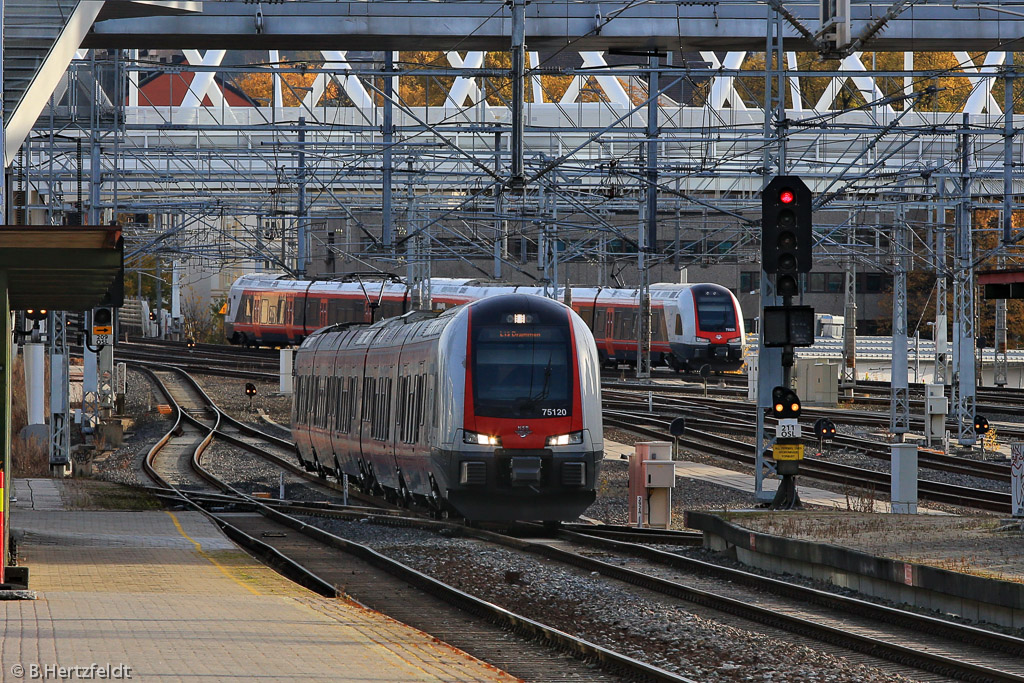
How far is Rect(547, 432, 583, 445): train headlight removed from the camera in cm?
1834

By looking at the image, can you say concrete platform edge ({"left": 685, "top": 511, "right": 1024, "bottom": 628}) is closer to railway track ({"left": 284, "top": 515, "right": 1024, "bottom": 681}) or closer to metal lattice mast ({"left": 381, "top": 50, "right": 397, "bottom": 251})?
railway track ({"left": 284, "top": 515, "right": 1024, "bottom": 681})

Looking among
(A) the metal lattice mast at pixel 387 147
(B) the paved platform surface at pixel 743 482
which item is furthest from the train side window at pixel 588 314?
→ (A) the metal lattice mast at pixel 387 147

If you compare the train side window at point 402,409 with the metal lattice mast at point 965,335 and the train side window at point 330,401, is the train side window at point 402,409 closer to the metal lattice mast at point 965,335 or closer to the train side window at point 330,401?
the train side window at point 330,401

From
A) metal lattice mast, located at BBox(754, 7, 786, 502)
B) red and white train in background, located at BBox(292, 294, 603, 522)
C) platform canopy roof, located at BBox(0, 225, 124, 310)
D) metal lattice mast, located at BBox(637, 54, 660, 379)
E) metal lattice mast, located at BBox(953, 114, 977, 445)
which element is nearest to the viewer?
platform canopy roof, located at BBox(0, 225, 124, 310)

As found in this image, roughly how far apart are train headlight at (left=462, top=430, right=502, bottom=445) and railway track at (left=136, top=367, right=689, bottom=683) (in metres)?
2.08

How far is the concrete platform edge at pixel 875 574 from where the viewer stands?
11453 mm

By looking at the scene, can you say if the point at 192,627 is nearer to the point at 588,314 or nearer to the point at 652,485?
the point at 652,485

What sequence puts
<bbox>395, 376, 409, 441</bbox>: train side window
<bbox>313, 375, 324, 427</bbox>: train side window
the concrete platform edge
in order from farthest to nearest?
1. <bbox>313, 375, 324, 427</bbox>: train side window
2. <bbox>395, 376, 409, 441</bbox>: train side window
3. the concrete platform edge

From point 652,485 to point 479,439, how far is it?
296 cm

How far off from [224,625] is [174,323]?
75275mm

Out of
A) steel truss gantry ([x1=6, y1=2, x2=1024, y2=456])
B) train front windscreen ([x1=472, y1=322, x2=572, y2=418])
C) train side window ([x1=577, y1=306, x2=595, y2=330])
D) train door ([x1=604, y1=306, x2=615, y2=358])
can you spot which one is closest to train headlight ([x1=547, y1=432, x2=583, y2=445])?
train front windscreen ([x1=472, y1=322, x2=572, y2=418])

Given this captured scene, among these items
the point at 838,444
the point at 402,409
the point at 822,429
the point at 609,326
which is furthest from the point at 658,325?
the point at 402,409

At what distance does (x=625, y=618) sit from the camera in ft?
39.2

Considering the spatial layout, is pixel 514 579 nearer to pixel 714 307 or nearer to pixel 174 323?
pixel 714 307
